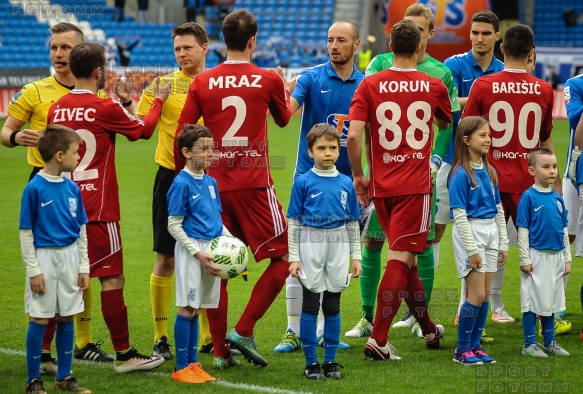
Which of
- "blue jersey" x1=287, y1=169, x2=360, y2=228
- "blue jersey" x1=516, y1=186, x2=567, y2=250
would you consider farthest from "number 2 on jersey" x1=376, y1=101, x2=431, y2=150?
"blue jersey" x1=516, y1=186, x2=567, y2=250

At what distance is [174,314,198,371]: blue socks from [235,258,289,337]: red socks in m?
0.51

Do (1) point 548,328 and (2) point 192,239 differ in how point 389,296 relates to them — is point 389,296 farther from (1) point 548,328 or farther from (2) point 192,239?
(2) point 192,239

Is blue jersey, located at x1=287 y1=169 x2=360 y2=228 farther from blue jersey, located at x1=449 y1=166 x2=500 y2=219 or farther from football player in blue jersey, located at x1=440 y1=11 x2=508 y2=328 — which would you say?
football player in blue jersey, located at x1=440 y1=11 x2=508 y2=328

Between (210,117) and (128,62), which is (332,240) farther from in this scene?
(128,62)

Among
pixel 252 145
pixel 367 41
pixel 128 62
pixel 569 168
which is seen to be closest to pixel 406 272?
pixel 252 145

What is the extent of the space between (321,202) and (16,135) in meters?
2.20

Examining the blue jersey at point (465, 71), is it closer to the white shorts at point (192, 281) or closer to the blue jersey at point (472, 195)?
the blue jersey at point (472, 195)

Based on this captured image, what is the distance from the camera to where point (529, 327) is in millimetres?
6785

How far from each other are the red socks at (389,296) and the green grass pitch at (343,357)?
23 cm

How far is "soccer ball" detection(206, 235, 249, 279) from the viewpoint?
5875mm

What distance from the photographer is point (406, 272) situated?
665 cm

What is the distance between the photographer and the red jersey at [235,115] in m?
6.36

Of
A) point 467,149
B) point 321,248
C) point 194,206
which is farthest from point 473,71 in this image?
point 194,206

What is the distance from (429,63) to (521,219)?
1578 mm
